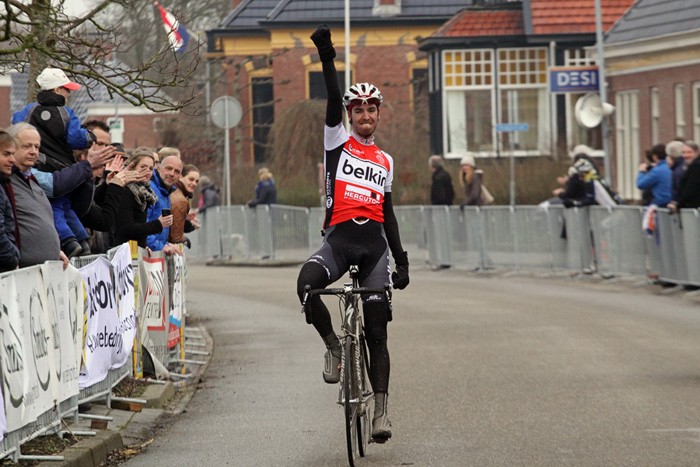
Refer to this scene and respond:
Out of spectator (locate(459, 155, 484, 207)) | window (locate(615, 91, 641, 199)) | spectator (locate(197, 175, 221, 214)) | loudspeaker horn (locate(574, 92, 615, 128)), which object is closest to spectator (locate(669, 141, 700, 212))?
spectator (locate(459, 155, 484, 207))

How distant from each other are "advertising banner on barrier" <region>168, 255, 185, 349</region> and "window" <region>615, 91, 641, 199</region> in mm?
24763

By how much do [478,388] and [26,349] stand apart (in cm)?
443

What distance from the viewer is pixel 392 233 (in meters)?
9.55

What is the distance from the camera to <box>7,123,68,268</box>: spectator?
32.4 feet

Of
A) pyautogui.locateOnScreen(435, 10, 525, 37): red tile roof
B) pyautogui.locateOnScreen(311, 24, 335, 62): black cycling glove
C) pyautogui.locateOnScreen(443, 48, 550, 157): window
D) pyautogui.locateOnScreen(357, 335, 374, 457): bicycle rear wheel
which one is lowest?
pyautogui.locateOnScreen(357, 335, 374, 457): bicycle rear wheel

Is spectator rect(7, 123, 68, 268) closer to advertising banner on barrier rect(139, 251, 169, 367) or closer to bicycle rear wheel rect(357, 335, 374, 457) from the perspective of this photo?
bicycle rear wheel rect(357, 335, 374, 457)

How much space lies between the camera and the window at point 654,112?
36.8 metres

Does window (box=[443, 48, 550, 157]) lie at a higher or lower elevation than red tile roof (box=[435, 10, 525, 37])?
lower

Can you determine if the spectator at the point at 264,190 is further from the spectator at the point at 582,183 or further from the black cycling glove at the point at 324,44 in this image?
the black cycling glove at the point at 324,44

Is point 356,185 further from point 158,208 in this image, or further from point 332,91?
point 158,208

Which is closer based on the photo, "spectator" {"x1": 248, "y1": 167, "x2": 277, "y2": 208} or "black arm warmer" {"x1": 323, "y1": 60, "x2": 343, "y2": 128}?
"black arm warmer" {"x1": 323, "y1": 60, "x2": 343, "y2": 128}

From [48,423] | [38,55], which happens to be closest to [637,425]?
[48,423]

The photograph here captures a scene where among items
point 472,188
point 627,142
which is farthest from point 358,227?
point 627,142

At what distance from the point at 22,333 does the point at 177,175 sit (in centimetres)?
533
